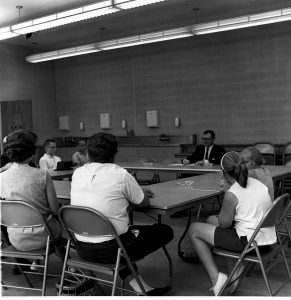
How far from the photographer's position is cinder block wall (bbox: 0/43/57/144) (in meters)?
9.80

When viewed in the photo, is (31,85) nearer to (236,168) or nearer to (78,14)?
(78,14)

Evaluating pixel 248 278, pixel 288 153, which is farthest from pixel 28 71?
pixel 248 278

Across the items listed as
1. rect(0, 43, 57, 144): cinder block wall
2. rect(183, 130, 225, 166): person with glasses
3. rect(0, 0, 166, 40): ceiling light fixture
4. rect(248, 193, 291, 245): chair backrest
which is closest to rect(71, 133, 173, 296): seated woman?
rect(248, 193, 291, 245): chair backrest

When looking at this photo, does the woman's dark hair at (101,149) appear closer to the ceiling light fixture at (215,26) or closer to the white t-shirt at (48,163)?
the white t-shirt at (48,163)

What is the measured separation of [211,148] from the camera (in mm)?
6465

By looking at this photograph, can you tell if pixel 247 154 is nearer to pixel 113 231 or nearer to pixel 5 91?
pixel 113 231

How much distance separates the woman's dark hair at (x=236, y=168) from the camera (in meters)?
2.71

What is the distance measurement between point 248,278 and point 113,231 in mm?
1399

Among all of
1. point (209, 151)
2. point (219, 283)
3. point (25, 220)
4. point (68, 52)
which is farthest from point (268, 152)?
point (25, 220)

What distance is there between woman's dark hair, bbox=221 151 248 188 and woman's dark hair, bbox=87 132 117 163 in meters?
0.77

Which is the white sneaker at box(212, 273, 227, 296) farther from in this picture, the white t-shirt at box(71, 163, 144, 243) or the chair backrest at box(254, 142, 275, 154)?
the chair backrest at box(254, 142, 275, 154)

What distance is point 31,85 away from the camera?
34.1ft

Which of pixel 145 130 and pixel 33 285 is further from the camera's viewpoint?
pixel 145 130

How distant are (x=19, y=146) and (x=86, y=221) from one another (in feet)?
2.88
